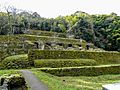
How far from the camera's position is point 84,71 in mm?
27016

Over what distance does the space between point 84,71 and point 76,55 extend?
5724mm

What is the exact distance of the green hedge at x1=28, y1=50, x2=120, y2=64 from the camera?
2947 centimetres

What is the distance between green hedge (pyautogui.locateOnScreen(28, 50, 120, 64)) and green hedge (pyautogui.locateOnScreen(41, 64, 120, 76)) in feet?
12.3

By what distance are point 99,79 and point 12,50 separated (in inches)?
446

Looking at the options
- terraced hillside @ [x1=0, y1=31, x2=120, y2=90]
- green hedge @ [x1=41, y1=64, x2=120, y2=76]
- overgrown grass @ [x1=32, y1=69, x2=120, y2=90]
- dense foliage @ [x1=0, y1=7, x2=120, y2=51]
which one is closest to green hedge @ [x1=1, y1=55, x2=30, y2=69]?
terraced hillside @ [x1=0, y1=31, x2=120, y2=90]

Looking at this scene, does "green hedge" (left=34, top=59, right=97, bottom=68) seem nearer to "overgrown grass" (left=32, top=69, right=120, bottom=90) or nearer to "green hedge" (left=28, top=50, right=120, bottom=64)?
"green hedge" (left=28, top=50, right=120, bottom=64)

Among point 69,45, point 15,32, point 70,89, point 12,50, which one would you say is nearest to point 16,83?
point 70,89

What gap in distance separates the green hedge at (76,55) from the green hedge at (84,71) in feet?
12.3

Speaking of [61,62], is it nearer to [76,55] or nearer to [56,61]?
[56,61]

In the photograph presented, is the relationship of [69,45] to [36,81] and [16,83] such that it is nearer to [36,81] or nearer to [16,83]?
[36,81]

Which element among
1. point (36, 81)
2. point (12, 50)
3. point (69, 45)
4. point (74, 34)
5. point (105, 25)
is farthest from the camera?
point (105, 25)

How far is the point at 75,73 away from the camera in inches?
1040

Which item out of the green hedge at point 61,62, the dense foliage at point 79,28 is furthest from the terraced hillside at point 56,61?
the dense foliage at point 79,28

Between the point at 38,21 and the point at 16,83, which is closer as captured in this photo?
the point at 16,83
